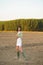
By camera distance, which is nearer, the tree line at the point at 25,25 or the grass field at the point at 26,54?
the grass field at the point at 26,54

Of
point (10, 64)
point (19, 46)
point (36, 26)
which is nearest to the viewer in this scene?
point (10, 64)

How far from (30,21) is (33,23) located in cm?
89

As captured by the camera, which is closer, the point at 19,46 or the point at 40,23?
the point at 19,46

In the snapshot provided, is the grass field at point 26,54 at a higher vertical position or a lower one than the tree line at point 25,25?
higher

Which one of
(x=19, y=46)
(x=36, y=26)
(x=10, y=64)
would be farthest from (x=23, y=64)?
(x=36, y=26)

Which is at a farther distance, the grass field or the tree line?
the tree line

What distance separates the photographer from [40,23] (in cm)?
5047

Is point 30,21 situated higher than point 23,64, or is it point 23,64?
point 23,64

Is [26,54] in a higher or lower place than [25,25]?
higher

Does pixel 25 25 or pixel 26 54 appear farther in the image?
pixel 25 25

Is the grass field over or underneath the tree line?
over

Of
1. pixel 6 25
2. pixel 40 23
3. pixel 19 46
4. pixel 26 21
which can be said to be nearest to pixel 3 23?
pixel 6 25

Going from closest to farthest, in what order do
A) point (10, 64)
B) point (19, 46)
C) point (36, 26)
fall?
1. point (10, 64)
2. point (19, 46)
3. point (36, 26)

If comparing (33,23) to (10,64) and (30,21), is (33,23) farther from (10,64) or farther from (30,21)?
(10,64)
